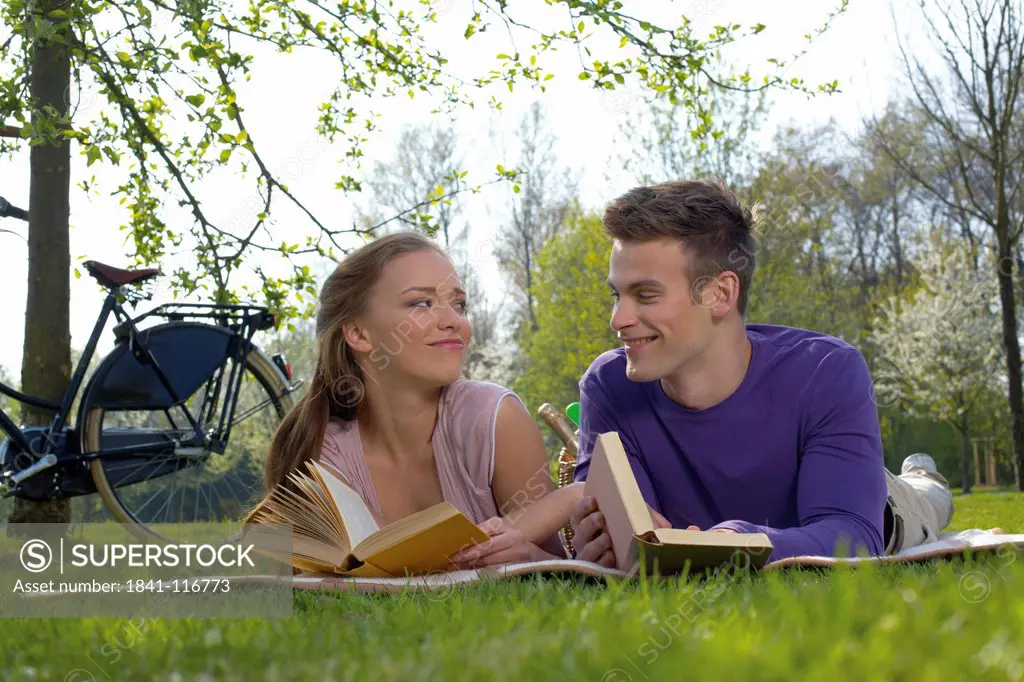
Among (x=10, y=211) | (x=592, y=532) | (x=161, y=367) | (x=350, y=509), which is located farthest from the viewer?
(x=10, y=211)

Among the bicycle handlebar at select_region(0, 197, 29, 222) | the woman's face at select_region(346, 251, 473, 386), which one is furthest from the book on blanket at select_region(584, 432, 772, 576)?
the bicycle handlebar at select_region(0, 197, 29, 222)

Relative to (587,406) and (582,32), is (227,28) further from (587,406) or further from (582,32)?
(587,406)

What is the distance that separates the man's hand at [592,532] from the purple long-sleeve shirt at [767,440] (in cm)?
43

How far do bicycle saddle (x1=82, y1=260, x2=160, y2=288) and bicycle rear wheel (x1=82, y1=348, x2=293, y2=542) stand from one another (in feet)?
2.27

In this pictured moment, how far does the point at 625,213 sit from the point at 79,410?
342 centimetres

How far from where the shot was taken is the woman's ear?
13.1 ft

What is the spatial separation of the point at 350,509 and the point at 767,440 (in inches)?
55.1

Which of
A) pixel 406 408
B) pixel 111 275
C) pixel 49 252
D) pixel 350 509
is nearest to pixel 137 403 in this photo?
pixel 111 275

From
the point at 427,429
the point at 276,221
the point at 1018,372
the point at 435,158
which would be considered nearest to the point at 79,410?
the point at 276,221

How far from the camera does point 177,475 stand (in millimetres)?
5992

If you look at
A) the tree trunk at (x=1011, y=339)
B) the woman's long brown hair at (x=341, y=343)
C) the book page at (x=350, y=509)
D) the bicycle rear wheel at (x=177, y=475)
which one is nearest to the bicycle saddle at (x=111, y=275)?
the bicycle rear wheel at (x=177, y=475)

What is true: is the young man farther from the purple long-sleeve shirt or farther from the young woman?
the young woman

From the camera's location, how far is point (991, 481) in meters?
25.2

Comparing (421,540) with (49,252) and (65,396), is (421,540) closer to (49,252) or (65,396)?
(65,396)
